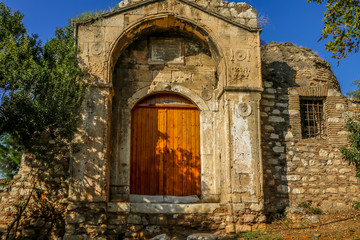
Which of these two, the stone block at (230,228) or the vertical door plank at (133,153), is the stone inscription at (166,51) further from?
the stone block at (230,228)

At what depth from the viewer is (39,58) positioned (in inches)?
285

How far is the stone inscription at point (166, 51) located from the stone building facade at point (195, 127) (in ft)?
0.09

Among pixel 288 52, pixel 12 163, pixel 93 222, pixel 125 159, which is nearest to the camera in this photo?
pixel 93 222

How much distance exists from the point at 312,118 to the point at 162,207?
4.37 metres

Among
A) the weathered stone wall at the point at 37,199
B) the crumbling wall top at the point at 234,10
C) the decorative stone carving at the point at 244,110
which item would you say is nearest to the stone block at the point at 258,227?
the decorative stone carving at the point at 244,110

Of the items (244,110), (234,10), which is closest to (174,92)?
(244,110)

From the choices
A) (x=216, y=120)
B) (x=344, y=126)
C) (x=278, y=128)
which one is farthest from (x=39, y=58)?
(x=344, y=126)

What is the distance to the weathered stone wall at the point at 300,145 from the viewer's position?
836cm

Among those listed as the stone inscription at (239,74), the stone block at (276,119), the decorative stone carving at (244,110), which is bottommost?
the stone block at (276,119)

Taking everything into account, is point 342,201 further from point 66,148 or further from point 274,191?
point 66,148

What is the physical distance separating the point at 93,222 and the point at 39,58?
3429 millimetres

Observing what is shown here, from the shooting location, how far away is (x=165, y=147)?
27.8 feet

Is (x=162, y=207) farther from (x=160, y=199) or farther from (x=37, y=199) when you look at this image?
(x=37, y=199)

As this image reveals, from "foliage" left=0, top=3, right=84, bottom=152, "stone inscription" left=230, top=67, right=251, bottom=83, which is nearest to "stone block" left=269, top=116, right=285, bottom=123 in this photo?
"stone inscription" left=230, top=67, right=251, bottom=83
